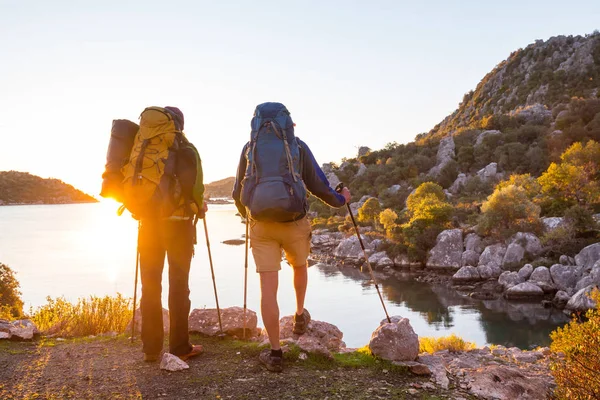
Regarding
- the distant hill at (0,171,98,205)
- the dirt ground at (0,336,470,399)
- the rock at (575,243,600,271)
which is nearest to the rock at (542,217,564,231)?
the rock at (575,243,600,271)

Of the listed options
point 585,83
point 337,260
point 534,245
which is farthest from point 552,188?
point 585,83

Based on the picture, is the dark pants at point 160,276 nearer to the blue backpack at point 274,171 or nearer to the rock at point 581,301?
the blue backpack at point 274,171

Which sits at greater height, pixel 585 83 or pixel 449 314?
pixel 585 83

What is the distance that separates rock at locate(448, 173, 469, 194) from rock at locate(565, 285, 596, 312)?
33.5m

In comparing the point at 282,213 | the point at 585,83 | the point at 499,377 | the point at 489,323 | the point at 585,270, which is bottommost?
the point at 489,323

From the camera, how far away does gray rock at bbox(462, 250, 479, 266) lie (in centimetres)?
3164

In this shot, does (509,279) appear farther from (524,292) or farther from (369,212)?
(369,212)

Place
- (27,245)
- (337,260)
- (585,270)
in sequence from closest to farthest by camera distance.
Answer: (585,270), (337,260), (27,245)

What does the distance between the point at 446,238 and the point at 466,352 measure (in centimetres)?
2928

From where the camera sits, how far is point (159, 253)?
13.8ft

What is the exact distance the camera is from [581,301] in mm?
21938

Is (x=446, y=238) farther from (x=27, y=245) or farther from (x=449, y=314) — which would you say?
(x=27, y=245)

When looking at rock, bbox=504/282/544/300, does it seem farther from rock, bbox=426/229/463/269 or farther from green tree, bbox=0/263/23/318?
green tree, bbox=0/263/23/318

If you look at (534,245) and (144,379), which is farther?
(534,245)
